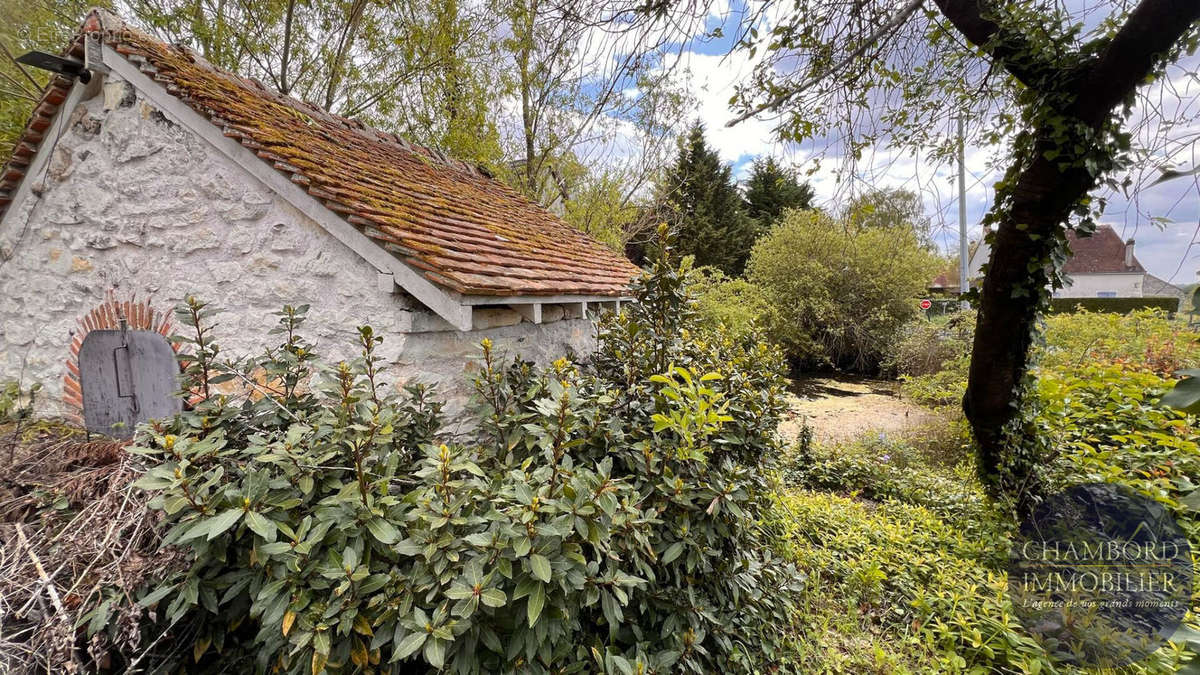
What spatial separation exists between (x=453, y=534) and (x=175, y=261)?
3.40 m

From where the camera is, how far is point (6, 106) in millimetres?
5582

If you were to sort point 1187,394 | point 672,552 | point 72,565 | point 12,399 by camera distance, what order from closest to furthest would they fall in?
point 1187,394
point 72,565
point 672,552
point 12,399

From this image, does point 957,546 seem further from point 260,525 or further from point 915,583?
point 260,525

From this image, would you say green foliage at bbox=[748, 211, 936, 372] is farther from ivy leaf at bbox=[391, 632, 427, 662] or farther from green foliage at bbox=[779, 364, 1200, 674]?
ivy leaf at bbox=[391, 632, 427, 662]

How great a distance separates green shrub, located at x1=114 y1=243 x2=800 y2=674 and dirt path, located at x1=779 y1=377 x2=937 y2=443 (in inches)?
183

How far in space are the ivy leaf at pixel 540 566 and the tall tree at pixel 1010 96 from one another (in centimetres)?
290

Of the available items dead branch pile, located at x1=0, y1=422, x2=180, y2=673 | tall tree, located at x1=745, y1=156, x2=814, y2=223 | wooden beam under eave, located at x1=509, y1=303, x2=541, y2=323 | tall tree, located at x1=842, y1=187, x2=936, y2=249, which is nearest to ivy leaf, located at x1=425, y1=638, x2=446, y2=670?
dead branch pile, located at x1=0, y1=422, x2=180, y2=673

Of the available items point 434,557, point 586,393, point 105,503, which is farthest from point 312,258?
point 434,557

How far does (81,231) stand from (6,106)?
13.0 ft

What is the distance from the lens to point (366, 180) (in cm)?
381

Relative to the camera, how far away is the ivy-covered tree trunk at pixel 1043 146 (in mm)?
2531

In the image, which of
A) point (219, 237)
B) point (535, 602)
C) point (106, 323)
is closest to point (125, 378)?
point (106, 323)

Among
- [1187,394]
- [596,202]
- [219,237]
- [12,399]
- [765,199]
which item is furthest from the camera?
[765,199]

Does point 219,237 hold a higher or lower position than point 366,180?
lower
